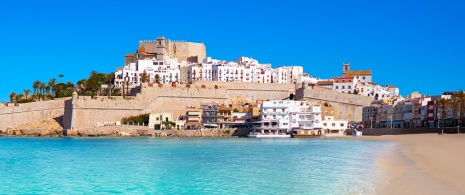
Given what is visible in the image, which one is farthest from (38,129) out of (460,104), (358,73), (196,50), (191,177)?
(358,73)

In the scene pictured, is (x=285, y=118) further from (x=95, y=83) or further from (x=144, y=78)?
(x=95, y=83)

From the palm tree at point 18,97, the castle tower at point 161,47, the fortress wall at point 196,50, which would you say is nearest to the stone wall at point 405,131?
the fortress wall at point 196,50

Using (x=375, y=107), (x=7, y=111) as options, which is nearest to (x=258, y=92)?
(x=375, y=107)

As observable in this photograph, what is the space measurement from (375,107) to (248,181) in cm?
4731

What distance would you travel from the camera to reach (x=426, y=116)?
48.2 m

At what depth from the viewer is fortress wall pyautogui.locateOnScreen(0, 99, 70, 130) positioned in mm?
55812

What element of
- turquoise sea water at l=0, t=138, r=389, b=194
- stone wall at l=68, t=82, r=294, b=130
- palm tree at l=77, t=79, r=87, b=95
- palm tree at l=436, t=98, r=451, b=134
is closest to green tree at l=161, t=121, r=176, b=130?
stone wall at l=68, t=82, r=294, b=130

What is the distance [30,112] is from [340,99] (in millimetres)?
34959

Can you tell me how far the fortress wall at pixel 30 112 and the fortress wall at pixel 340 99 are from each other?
1063 inches

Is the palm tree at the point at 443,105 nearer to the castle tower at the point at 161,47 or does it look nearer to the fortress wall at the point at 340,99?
the fortress wall at the point at 340,99

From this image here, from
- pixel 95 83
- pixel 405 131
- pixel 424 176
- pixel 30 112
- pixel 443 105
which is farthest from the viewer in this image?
pixel 95 83

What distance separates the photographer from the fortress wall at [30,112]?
55812 mm

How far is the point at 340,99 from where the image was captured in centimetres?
6156

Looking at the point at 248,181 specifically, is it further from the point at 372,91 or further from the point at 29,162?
the point at 372,91
